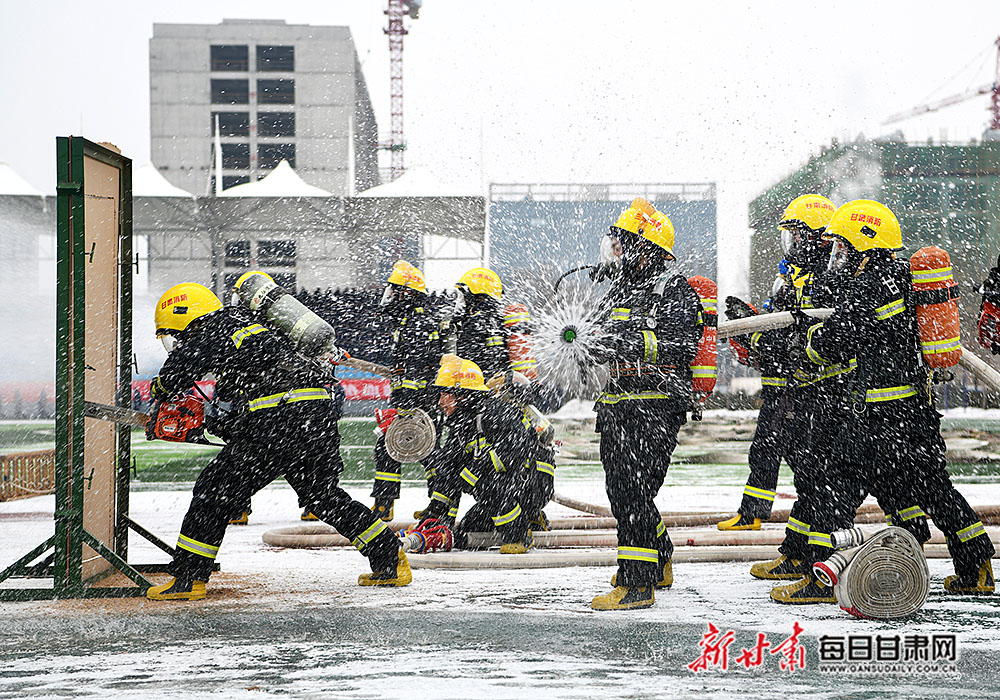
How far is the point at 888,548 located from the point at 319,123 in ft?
134

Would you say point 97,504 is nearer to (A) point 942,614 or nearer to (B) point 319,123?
(A) point 942,614

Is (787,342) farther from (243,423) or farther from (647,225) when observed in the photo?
(243,423)

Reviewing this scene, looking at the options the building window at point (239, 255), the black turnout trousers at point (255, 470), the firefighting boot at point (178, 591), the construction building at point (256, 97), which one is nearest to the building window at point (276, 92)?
the construction building at point (256, 97)

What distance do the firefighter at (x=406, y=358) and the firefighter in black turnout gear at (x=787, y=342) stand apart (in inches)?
91.7

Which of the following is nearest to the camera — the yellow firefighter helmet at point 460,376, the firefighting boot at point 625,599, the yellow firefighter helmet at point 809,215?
the firefighting boot at point 625,599

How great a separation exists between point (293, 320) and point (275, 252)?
2917 cm

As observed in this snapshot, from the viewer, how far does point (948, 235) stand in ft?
103

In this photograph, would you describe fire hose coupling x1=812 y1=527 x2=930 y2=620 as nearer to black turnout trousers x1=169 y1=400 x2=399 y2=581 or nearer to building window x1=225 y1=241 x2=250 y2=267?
black turnout trousers x1=169 y1=400 x2=399 y2=581

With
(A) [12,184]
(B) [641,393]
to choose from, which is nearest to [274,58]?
(A) [12,184]

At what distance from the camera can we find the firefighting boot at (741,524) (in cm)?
746

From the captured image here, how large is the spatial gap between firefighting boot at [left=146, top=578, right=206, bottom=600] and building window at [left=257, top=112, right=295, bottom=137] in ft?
132

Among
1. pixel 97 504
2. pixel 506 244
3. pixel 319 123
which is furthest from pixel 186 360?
pixel 319 123

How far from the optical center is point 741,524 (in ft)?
24.7

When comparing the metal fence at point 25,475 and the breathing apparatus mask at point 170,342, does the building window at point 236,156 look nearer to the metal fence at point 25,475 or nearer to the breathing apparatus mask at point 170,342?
the metal fence at point 25,475
